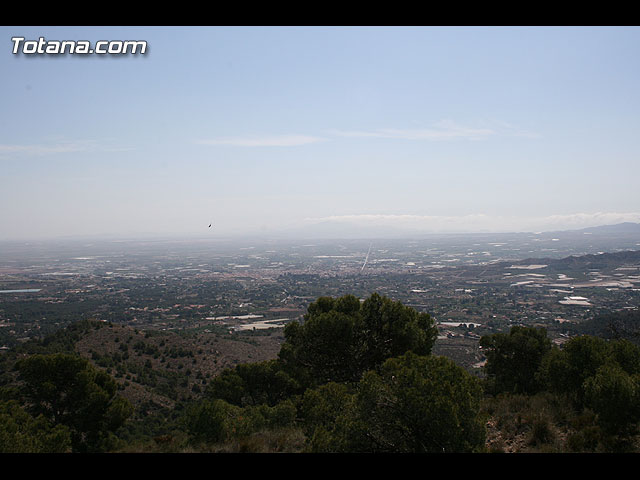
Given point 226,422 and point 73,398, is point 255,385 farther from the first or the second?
point 73,398

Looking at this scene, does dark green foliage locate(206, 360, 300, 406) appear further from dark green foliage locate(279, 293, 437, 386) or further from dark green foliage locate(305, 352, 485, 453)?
dark green foliage locate(305, 352, 485, 453)

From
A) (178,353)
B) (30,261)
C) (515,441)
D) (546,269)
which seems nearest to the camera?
(515,441)

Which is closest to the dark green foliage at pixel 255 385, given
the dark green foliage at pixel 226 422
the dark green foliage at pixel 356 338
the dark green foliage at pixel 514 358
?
the dark green foliage at pixel 356 338

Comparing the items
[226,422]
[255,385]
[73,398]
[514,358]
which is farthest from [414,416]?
[514,358]

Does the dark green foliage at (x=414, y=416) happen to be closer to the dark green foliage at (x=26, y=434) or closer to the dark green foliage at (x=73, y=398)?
the dark green foliage at (x=26, y=434)

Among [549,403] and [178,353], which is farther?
[178,353]

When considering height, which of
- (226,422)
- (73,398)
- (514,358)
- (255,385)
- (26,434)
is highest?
(26,434)
